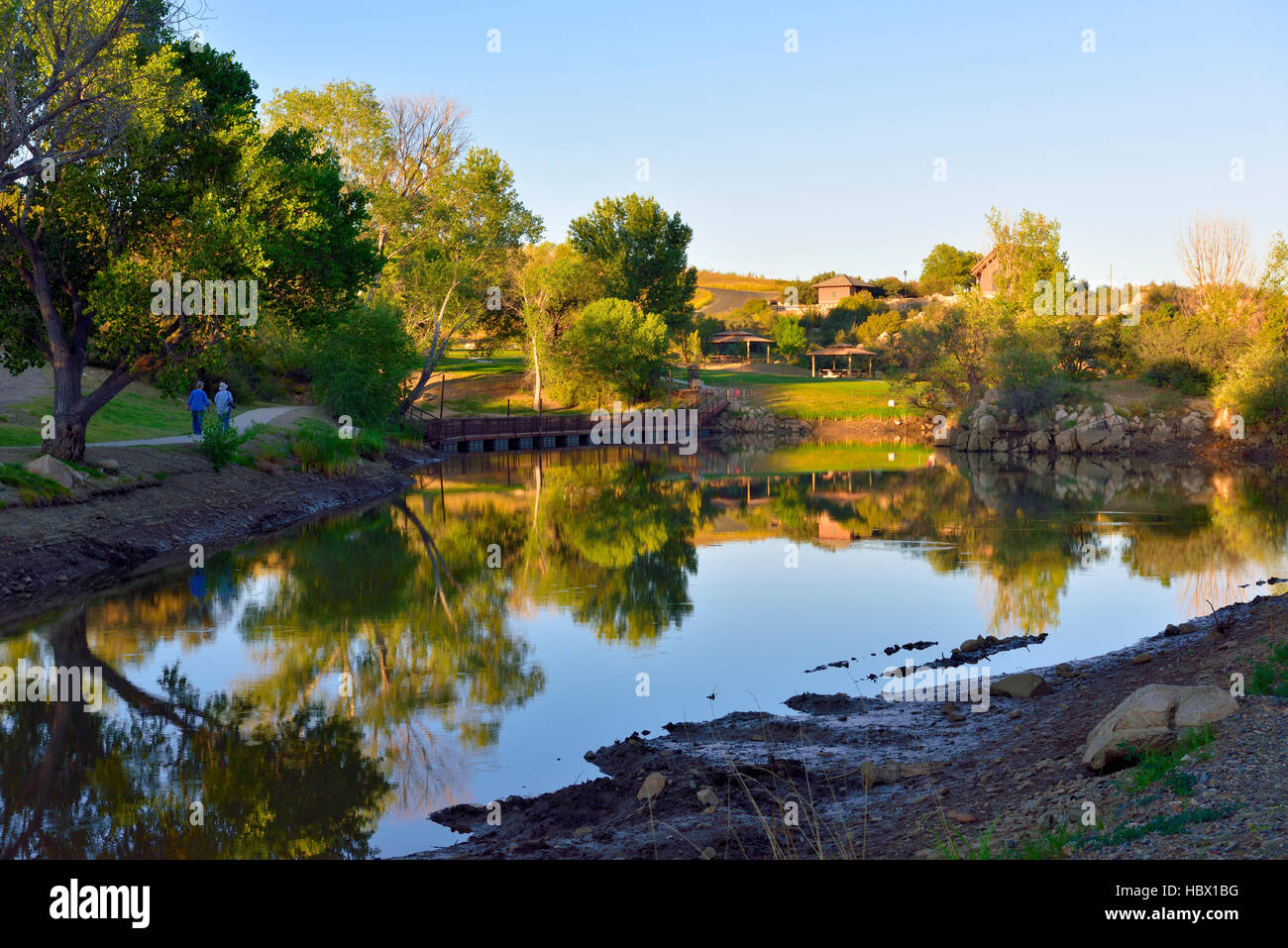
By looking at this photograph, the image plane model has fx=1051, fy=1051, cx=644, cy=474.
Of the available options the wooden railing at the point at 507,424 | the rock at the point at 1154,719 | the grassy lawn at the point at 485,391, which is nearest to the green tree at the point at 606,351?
the grassy lawn at the point at 485,391

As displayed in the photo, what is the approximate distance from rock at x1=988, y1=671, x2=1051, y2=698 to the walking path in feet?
73.8

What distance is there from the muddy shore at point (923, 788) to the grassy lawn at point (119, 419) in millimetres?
21193

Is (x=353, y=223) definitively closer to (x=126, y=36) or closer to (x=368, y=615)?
(x=126, y=36)

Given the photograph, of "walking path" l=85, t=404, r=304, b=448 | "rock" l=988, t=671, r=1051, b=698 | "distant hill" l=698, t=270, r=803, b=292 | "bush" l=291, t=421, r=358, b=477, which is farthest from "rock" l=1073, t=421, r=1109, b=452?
"distant hill" l=698, t=270, r=803, b=292

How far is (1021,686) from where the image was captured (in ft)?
39.0

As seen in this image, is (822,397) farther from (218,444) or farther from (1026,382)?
(218,444)

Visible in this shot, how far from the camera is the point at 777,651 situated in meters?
14.7

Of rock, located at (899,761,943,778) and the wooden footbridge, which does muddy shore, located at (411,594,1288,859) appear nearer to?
rock, located at (899,761,943,778)

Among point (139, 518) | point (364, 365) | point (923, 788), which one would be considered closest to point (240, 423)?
point (364, 365)

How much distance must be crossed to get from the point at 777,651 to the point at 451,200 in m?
41.9

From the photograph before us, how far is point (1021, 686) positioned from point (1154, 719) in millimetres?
3831

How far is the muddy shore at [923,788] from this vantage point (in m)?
6.43

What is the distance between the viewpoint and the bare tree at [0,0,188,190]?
19188mm
